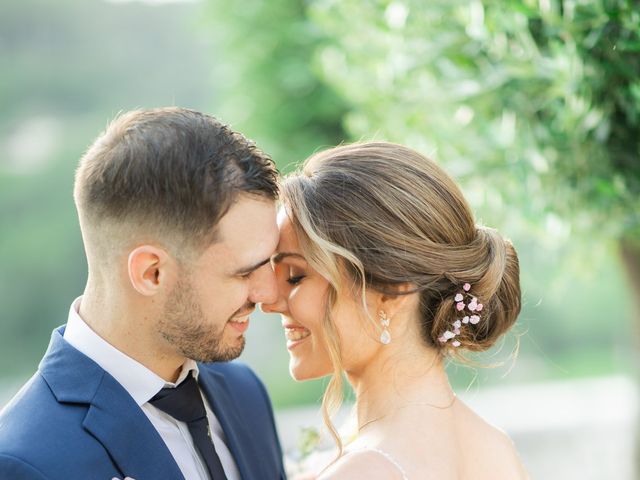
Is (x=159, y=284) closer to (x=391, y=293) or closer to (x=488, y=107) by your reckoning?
(x=391, y=293)

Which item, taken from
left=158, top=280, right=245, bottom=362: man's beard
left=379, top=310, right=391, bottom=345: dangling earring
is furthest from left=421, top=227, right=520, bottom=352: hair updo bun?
left=158, top=280, right=245, bottom=362: man's beard

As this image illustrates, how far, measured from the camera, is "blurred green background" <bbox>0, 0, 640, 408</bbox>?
352 cm

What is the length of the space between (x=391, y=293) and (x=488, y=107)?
77.8 inches

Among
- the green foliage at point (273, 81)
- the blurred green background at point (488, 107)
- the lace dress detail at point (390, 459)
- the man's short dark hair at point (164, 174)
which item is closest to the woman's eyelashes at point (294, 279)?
the man's short dark hair at point (164, 174)

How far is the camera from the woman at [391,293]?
2.58 m

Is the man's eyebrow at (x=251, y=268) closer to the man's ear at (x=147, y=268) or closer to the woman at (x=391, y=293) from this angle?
the woman at (x=391, y=293)

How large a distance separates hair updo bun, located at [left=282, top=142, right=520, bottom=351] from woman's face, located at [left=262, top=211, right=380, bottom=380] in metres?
0.09

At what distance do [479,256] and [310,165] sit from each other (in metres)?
0.64

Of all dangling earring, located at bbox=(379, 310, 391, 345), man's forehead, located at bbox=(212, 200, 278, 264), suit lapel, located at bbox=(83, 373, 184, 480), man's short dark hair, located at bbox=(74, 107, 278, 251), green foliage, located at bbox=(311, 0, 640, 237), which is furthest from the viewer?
green foliage, located at bbox=(311, 0, 640, 237)

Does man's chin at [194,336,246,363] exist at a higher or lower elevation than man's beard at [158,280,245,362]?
lower

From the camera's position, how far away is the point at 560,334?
17.0 meters

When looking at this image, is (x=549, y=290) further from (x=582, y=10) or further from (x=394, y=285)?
(x=394, y=285)

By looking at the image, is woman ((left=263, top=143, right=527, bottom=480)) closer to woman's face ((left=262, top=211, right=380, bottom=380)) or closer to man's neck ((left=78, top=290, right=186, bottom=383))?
woman's face ((left=262, top=211, right=380, bottom=380))

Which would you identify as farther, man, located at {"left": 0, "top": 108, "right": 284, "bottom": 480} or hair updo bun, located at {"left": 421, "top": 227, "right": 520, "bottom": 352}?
hair updo bun, located at {"left": 421, "top": 227, "right": 520, "bottom": 352}
